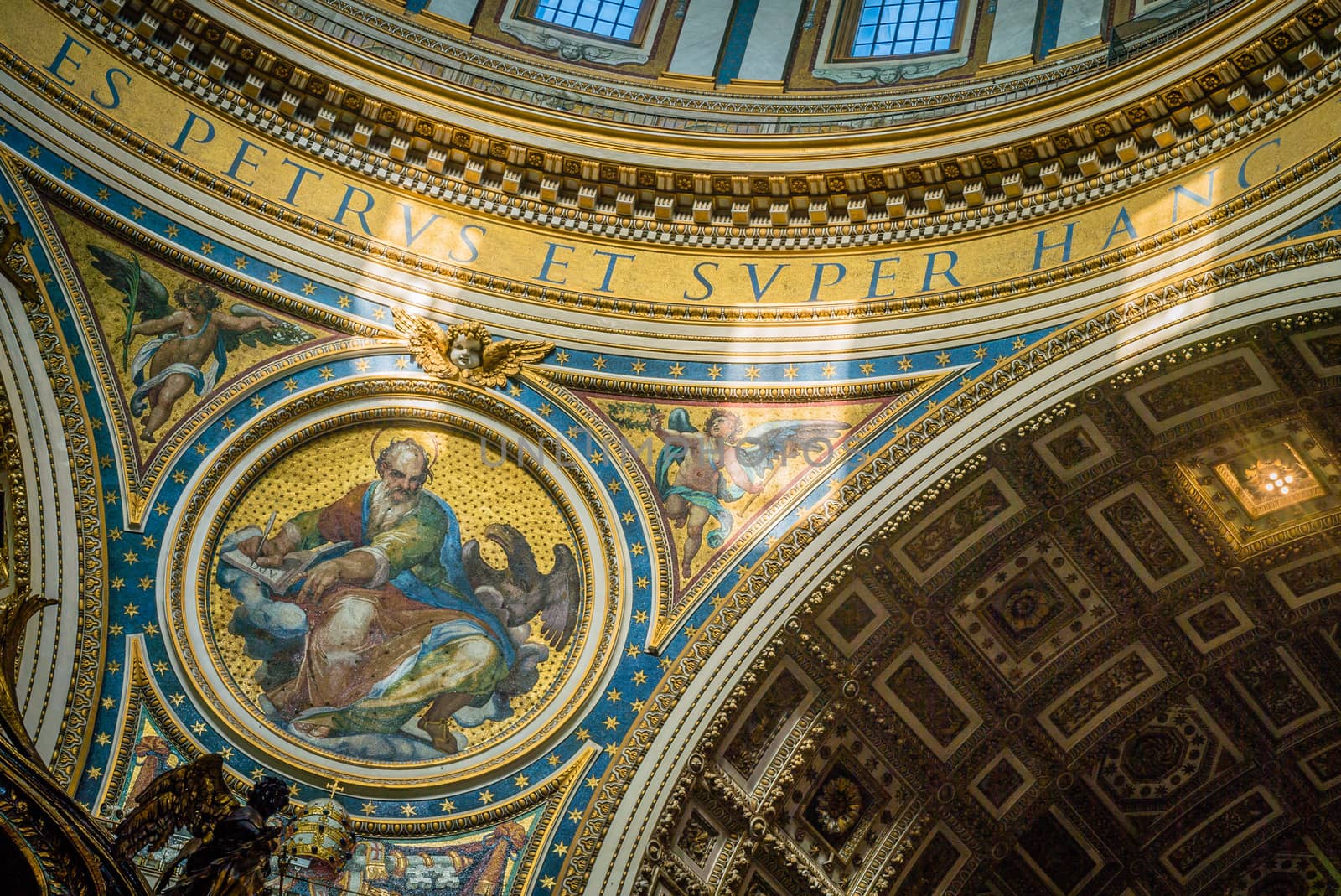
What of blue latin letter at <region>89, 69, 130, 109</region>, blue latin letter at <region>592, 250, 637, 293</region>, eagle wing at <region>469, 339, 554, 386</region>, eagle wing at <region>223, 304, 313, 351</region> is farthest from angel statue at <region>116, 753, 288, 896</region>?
blue latin letter at <region>89, 69, 130, 109</region>

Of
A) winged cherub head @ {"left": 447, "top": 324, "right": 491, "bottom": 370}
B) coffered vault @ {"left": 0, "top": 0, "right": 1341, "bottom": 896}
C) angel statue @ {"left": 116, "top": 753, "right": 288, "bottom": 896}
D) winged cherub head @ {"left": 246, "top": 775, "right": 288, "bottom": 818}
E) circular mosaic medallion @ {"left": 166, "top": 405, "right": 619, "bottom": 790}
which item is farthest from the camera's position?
winged cherub head @ {"left": 447, "top": 324, "right": 491, "bottom": 370}

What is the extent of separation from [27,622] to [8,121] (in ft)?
15.0

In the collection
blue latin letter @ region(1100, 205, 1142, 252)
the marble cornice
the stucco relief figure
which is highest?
the marble cornice

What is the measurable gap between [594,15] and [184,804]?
11418mm

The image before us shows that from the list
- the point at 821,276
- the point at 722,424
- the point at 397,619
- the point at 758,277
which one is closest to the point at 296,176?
the point at 397,619

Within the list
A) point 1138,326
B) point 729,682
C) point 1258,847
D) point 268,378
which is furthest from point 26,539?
point 1258,847

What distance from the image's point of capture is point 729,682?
1498cm

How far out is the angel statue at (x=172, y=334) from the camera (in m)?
15.1

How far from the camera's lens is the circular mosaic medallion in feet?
48.0

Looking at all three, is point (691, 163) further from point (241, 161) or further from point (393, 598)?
point (393, 598)

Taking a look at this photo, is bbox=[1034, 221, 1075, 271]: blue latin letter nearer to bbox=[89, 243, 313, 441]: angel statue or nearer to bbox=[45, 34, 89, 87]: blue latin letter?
bbox=[89, 243, 313, 441]: angel statue

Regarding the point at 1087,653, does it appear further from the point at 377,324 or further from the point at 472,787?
the point at 377,324

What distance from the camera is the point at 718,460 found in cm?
1602

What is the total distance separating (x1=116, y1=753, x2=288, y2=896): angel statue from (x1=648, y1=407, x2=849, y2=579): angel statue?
5279mm
